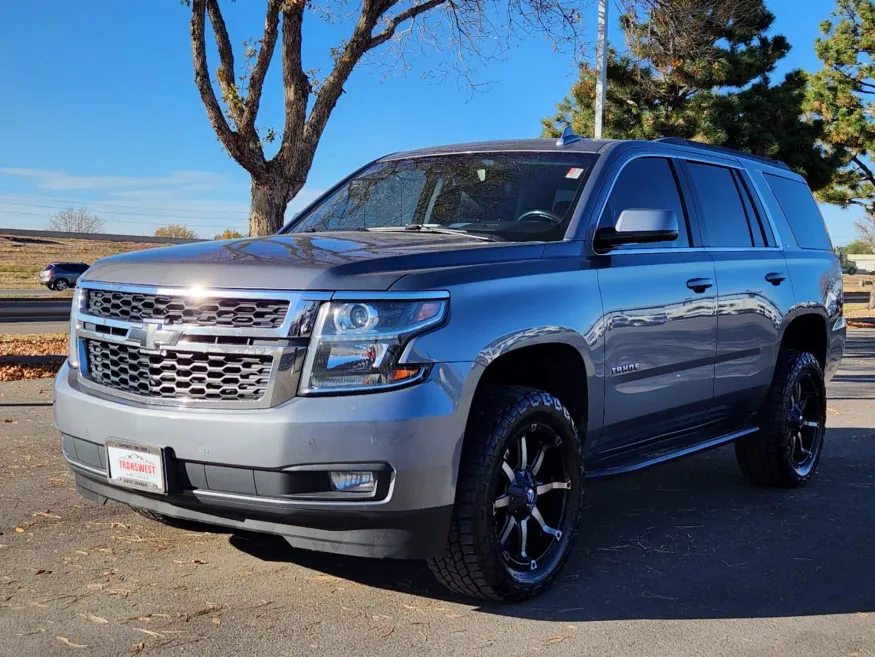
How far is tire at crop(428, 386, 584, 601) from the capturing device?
376 cm

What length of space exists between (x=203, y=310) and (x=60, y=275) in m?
45.5

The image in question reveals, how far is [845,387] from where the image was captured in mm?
11875

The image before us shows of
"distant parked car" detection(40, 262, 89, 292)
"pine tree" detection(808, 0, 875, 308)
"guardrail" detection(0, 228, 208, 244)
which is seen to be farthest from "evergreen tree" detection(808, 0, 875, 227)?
"guardrail" detection(0, 228, 208, 244)

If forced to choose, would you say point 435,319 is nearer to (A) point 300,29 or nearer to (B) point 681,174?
(B) point 681,174

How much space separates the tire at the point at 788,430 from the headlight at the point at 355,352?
3389 millimetres

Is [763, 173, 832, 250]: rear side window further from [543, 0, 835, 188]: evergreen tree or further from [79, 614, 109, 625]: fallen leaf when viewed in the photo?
[543, 0, 835, 188]: evergreen tree

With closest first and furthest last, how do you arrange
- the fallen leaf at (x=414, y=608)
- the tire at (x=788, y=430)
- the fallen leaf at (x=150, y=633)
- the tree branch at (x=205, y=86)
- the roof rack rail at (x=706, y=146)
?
the fallen leaf at (x=150, y=633) < the fallen leaf at (x=414, y=608) < the roof rack rail at (x=706, y=146) < the tire at (x=788, y=430) < the tree branch at (x=205, y=86)

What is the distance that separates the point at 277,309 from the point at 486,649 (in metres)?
1.43

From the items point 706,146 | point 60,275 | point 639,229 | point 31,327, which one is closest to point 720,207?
point 706,146

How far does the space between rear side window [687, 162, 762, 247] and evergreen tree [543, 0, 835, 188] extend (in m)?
13.9

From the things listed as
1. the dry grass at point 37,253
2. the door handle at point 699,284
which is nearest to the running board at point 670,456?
the door handle at point 699,284

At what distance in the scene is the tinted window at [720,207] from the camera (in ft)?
18.6

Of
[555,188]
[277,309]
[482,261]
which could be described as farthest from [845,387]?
[277,309]

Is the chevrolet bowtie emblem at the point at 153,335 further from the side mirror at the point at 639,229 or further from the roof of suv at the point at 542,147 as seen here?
the roof of suv at the point at 542,147
